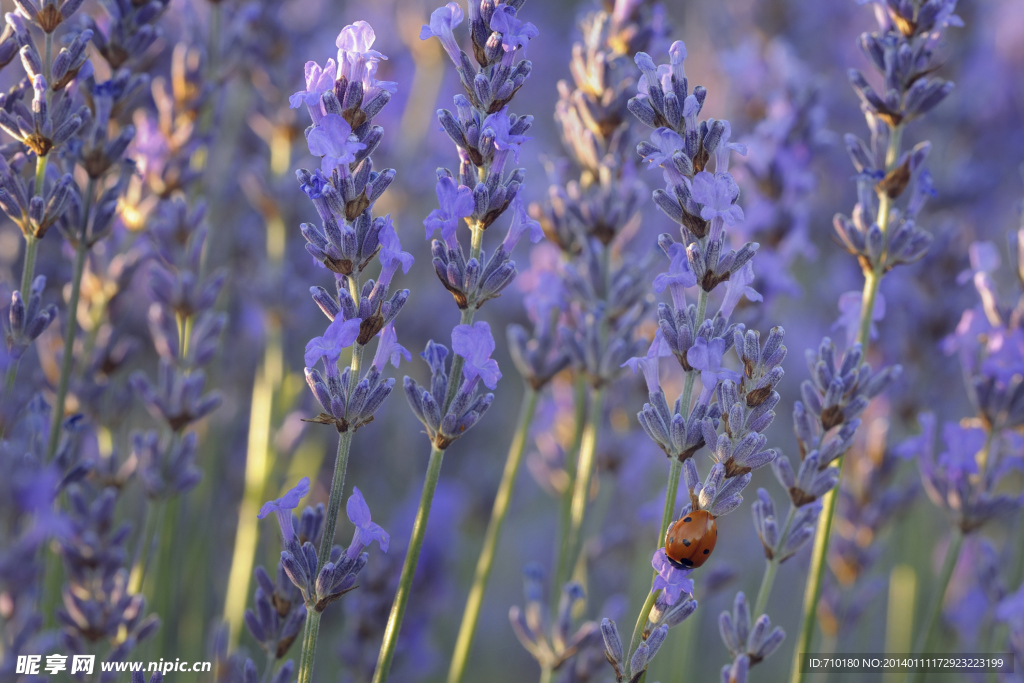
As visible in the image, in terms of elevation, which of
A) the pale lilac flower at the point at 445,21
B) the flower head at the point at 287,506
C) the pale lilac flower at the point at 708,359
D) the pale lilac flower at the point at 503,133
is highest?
the pale lilac flower at the point at 445,21

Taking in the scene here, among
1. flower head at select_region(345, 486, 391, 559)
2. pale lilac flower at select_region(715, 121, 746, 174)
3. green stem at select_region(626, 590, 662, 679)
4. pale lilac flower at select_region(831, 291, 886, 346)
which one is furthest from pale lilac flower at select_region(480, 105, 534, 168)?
pale lilac flower at select_region(831, 291, 886, 346)

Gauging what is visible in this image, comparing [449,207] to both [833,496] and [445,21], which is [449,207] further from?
[833,496]

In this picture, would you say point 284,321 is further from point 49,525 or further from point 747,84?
point 747,84

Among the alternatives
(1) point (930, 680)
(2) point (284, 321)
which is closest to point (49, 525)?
(2) point (284, 321)

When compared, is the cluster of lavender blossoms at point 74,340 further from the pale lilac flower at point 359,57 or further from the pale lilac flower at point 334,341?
the pale lilac flower at point 359,57

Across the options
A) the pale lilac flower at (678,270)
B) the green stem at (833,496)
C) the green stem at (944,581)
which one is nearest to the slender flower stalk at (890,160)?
the green stem at (833,496)

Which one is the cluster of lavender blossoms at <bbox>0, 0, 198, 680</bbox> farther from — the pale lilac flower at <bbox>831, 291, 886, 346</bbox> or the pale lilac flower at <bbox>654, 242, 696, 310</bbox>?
the pale lilac flower at <bbox>831, 291, 886, 346</bbox>
